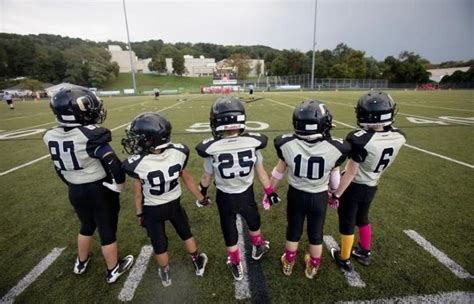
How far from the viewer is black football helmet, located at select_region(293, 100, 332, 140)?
2164 millimetres

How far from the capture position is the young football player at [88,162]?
2.29 m

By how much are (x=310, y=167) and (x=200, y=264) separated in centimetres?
151

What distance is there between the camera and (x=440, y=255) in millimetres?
2748

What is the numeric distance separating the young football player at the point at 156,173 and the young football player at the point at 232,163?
275 millimetres

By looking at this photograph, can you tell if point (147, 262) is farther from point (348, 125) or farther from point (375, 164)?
point (348, 125)

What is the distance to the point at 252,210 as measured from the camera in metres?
2.55

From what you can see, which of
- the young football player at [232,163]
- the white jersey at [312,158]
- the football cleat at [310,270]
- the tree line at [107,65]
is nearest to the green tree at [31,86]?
the tree line at [107,65]

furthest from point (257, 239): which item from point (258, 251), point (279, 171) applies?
point (279, 171)

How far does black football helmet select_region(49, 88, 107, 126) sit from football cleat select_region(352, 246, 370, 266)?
301cm

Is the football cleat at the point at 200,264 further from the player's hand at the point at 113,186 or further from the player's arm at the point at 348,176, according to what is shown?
the player's arm at the point at 348,176

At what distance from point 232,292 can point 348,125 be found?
872cm

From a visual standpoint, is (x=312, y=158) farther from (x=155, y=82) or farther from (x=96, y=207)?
(x=155, y=82)

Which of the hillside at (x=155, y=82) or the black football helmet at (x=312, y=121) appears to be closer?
the black football helmet at (x=312, y=121)

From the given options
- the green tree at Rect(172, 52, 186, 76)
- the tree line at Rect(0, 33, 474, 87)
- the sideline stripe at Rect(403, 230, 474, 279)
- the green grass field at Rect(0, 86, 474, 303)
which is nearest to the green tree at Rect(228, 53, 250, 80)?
the tree line at Rect(0, 33, 474, 87)
